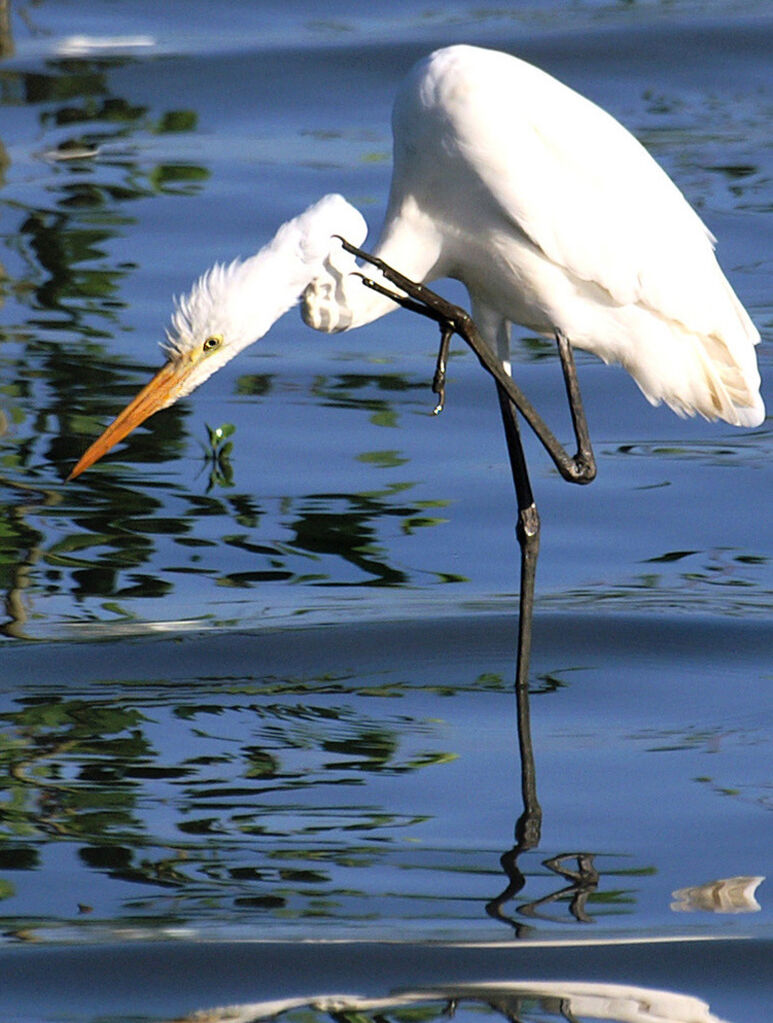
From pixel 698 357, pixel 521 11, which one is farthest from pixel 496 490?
pixel 521 11

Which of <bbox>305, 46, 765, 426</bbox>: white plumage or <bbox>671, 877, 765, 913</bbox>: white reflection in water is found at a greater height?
<bbox>305, 46, 765, 426</bbox>: white plumage

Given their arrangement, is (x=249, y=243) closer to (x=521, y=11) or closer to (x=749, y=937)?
(x=521, y=11)

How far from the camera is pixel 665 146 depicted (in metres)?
11.0

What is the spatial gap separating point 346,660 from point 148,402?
37.0 inches

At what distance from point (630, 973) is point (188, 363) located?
7.53ft

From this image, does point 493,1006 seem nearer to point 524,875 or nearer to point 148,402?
point 524,875

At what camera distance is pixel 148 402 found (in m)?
5.68

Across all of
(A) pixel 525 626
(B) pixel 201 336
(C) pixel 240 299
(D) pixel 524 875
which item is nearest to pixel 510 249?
(C) pixel 240 299

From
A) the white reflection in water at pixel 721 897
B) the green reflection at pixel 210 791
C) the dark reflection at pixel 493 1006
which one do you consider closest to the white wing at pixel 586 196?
the green reflection at pixel 210 791

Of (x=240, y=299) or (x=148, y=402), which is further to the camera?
(x=148, y=402)

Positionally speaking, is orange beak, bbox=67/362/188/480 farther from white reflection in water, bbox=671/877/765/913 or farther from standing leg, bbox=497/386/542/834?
white reflection in water, bbox=671/877/765/913

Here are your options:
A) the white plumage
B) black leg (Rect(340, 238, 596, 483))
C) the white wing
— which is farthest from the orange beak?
the white wing

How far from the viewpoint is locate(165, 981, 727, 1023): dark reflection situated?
3.94 metres

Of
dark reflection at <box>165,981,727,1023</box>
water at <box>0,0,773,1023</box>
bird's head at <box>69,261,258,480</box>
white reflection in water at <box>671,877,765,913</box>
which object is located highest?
bird's head at <box>69,261,258,480</box>
